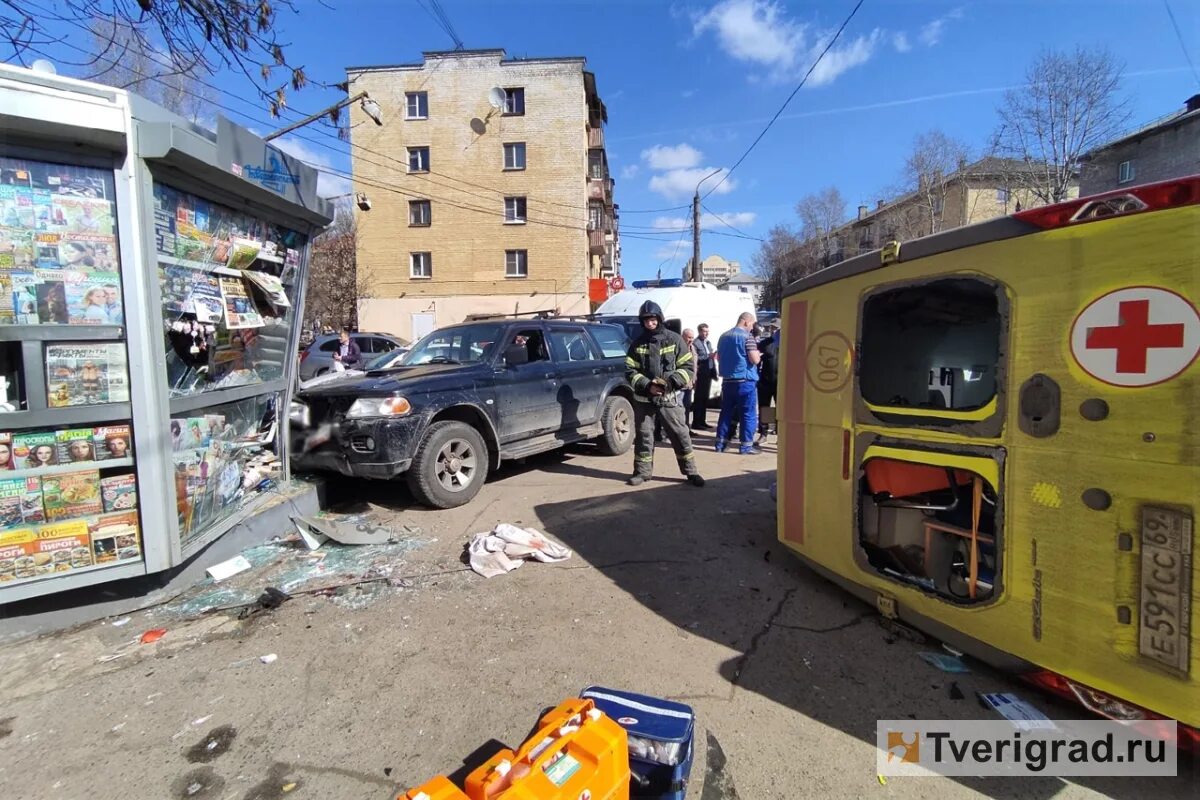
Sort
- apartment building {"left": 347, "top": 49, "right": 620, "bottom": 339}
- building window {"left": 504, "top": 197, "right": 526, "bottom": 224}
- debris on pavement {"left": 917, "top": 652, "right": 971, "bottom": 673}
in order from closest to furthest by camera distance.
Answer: debris on pavement {"left": 917, "top": 652, "right": 971, "bottom": 673}, apartment building {"left": 347, "top": 49, "right": 620, "bottom": 339}, building window {"left": 504, "top": 197, "right": 526, "bottom": 224}

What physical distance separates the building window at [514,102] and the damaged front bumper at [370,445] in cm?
2745

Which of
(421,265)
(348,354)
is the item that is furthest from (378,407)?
(421,265)

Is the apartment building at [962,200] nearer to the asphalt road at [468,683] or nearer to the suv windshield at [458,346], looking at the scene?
the suv windshield at [458,346]

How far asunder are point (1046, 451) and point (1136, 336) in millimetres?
517

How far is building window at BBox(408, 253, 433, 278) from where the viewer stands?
28766mm

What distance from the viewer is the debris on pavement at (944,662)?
2709mm

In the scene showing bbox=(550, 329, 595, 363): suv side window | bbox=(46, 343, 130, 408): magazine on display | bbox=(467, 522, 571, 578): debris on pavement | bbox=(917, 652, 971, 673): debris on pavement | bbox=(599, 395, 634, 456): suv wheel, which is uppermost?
bbox=(550, 329, 595, 363): suv side window

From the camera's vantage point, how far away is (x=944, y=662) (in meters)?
2.76

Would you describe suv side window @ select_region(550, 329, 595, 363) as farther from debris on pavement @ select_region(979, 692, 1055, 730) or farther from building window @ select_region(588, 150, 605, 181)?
building window @ select_region(588, 150, 605, 181)

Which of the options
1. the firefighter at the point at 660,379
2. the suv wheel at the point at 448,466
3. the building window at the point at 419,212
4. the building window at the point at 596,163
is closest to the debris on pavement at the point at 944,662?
the firefighter at the point at 660,379

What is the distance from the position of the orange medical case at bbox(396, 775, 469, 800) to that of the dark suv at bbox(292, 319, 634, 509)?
3.59 metres

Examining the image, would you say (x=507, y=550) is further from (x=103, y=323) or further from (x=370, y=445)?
(x=103, y=323)

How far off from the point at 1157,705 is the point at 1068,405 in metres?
1.07

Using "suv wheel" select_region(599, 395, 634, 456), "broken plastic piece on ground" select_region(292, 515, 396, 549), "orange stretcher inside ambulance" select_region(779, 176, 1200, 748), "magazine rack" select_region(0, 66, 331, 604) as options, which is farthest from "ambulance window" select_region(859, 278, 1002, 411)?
"suv wheel" select_region(599, 395, 634, 456)
